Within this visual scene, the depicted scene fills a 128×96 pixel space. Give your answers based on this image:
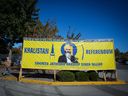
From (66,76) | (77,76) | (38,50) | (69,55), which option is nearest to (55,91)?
(66,76)

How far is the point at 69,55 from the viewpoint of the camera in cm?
1520

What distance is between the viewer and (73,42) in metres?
15.4

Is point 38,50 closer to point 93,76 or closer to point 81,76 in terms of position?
point 81,76

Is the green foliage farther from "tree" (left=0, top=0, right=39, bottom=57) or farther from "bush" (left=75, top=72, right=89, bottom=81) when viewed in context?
"bush" (left=75, top=72, right=89, bottom=81)

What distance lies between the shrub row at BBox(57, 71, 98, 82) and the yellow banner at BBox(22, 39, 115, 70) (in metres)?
0.41

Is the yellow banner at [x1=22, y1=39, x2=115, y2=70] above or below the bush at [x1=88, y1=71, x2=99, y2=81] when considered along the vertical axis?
above

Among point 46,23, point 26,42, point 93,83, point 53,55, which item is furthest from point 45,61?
point 46,23

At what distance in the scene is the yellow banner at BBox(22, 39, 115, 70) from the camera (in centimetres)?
1501

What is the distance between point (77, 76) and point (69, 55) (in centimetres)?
186

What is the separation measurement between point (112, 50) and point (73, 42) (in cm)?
335

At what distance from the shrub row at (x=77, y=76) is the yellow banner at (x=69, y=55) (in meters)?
0.41

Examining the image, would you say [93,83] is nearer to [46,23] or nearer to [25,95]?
[25,95]

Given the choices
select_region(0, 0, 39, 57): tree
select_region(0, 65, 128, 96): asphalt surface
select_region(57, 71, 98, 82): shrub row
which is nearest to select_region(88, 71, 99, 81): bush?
select_region(57, 71, 98, 82): shrub row

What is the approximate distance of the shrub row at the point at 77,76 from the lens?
47.4 feet
